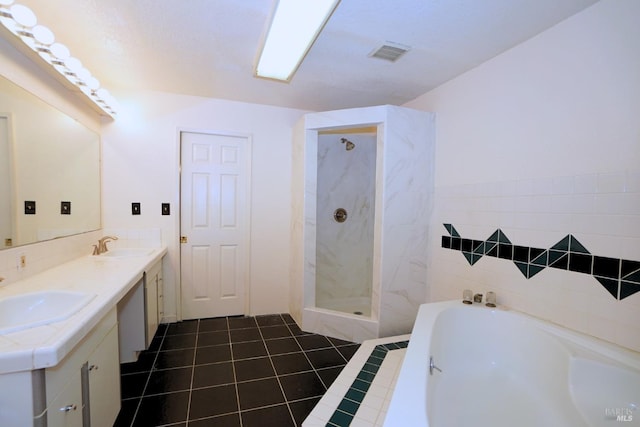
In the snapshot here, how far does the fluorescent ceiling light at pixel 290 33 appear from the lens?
1.37 meters

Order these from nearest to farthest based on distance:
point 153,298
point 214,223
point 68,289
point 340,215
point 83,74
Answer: point 68,289
point 83,74
point 153,298
point 214,223
point 340,215

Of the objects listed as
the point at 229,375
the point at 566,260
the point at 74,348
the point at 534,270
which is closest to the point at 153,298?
the point at 229,375

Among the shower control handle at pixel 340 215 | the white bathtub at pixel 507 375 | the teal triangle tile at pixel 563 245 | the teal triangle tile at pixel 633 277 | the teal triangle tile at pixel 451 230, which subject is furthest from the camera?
the shower control handle at pixel 340 215

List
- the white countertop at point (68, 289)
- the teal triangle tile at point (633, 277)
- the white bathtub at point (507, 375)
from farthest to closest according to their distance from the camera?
the teal triangle tile at point (633, 277), the white bathtub at point (507, 375), the white countertop at point (68, 289)

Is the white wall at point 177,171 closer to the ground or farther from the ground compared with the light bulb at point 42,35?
closer to the ground

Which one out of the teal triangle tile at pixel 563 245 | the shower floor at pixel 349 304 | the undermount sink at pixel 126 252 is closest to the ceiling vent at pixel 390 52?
the teal triangle tile at pixel 563 245

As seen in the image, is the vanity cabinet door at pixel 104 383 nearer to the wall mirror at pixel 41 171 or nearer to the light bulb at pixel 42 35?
the wall mirror at pixel 41 171

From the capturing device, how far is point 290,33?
160 cm

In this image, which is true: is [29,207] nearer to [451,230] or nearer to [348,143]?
[348,143]

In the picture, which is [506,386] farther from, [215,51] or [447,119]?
[215,51]

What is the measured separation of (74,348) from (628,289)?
2.49 metres

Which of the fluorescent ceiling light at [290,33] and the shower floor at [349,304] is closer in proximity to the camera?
the fluorescent ceiling light at [290,33]

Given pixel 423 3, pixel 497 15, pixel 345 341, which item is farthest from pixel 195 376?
pixel 497 15

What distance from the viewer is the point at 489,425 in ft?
4.71
